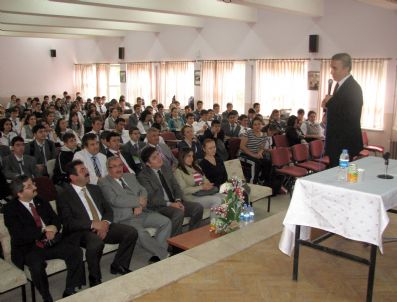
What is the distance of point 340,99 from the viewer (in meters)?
3.15

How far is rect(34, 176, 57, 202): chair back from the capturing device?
4.47 meters

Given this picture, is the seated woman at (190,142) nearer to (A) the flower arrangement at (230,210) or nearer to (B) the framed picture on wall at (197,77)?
(A) the flower arrangement at (230,210)

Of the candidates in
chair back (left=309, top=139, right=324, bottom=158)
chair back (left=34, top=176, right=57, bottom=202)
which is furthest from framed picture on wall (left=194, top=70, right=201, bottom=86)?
chair back (left=34, top=176, right=57, bottom=202)

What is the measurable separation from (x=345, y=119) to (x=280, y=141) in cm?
456

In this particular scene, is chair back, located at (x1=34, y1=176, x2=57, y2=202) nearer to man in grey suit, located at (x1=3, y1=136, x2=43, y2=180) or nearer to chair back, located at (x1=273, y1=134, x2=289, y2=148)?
man in grey suit, located at (x1=3, y1=136, x2=43, y2=180)

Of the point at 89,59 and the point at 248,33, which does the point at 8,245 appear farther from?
the point at 89,59

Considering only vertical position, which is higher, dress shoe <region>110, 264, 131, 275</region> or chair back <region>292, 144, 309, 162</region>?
chair back <region>292, 144, 309, 162</region>

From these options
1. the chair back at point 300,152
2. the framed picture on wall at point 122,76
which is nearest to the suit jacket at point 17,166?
the chair back at point 300,152

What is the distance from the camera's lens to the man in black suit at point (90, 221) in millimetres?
3699

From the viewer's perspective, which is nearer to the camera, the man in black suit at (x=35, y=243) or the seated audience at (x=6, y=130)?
the man in black suit at (x=35, y=243)

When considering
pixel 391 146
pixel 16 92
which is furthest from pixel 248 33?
pixel 16 92

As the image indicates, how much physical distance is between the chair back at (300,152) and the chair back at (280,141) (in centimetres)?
75

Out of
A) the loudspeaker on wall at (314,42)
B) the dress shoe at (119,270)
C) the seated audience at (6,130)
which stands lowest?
the dress shoe at (119,270)

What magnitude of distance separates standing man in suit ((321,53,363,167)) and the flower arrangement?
993mm
